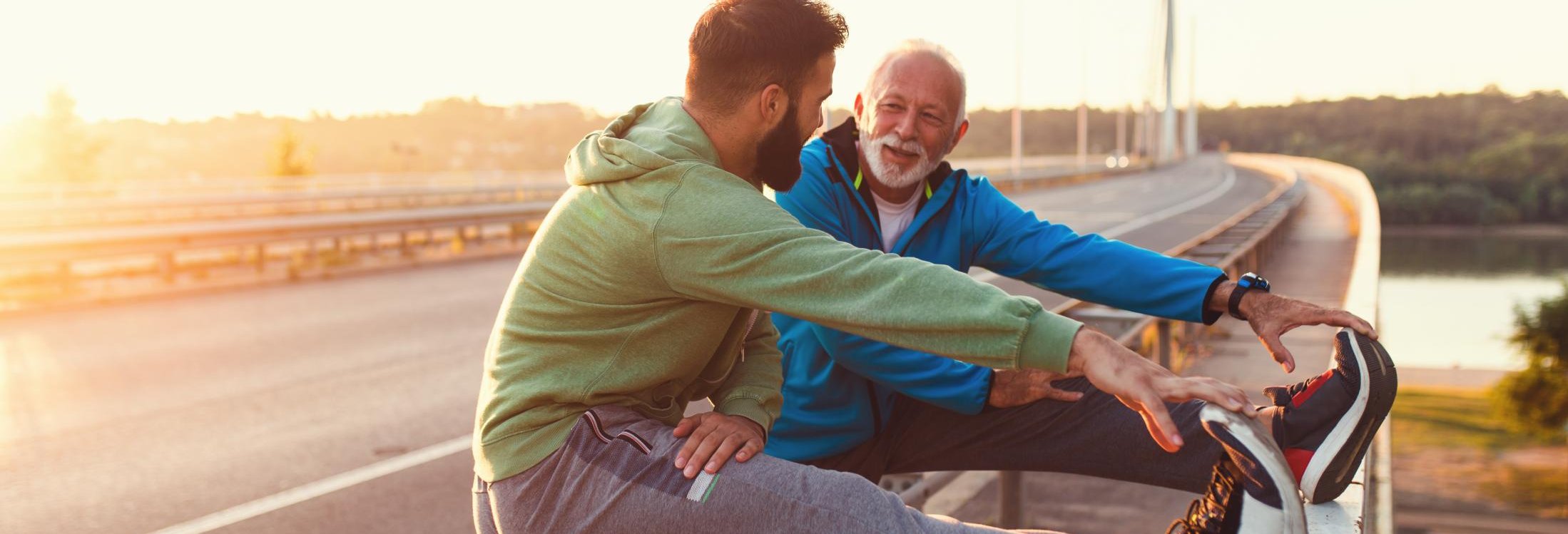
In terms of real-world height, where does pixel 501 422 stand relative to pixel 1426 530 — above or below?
above

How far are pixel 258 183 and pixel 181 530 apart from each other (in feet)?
103

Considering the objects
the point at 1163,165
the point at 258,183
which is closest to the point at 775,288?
the point at 258,183

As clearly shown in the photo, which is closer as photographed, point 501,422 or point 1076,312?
point 501,422

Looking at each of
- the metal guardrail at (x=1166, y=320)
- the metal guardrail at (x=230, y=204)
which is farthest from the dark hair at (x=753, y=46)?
the metal guardrail at (x=230, y=204)

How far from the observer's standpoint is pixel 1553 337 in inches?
1960

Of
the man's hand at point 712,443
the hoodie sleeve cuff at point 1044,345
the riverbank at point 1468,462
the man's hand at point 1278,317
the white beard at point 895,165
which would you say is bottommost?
the riverbank at point 1468,462

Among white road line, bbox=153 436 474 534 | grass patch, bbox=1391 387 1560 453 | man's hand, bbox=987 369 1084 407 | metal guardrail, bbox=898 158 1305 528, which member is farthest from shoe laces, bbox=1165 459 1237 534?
grass patch, bbox=1391 387 1560 453

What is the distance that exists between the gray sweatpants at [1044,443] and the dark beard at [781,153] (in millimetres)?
948

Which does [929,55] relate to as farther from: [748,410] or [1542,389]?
[1542,389]

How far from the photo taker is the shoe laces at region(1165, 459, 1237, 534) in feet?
5.82

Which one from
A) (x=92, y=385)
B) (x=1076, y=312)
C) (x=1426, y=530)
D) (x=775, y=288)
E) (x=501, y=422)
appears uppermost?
(x=775, y=288)

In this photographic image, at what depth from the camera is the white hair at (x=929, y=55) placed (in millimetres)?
3287

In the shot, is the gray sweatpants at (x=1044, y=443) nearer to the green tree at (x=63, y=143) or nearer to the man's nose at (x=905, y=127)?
the man's nose at (x=905, y=127)

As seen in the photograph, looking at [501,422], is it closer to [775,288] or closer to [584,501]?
[584,501]
